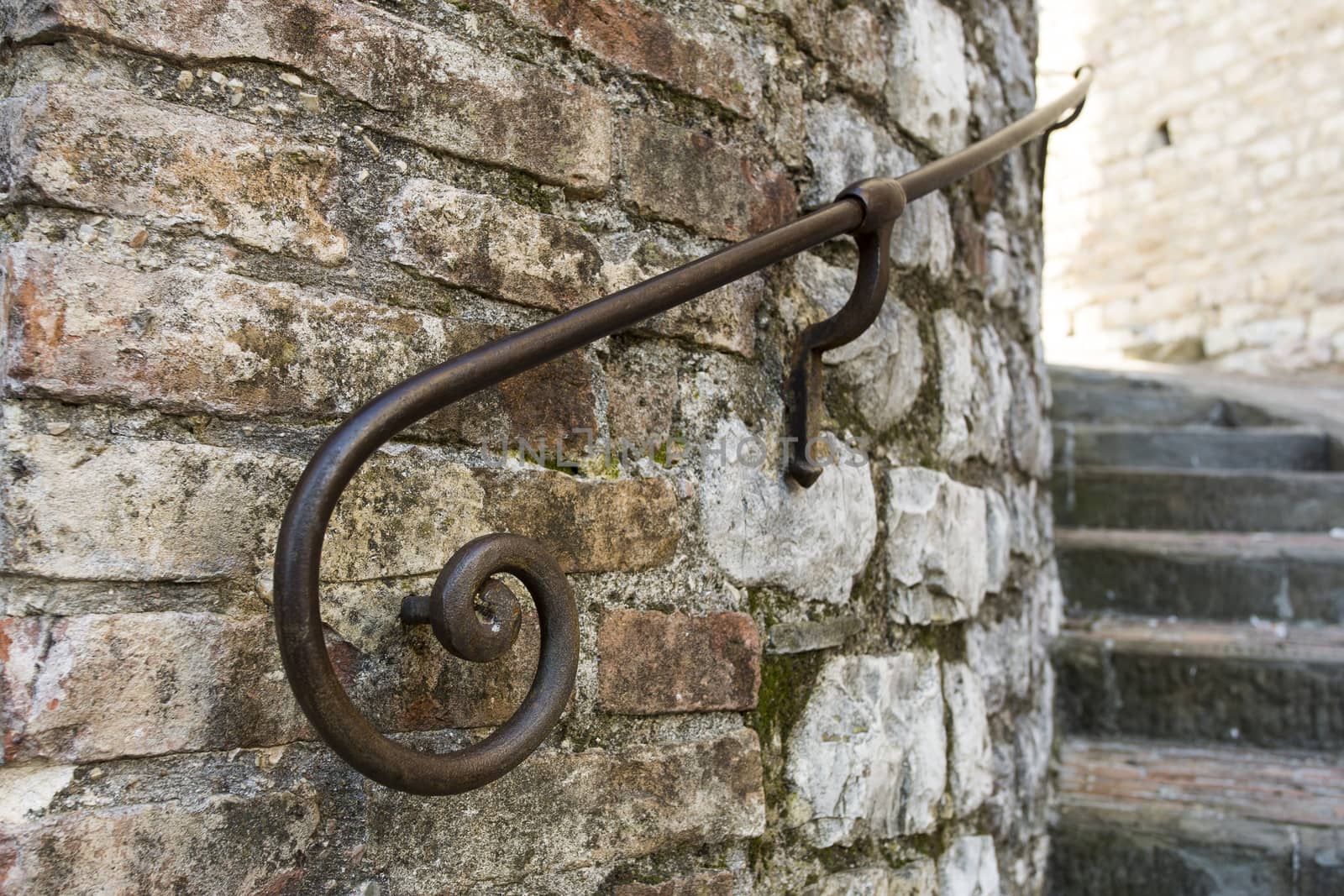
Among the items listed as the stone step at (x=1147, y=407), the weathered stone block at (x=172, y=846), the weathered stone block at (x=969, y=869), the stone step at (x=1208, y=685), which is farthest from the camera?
the stone step at (x=1147, y=407)

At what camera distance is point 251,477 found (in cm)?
82

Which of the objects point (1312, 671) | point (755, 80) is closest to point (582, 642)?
point (755, 80)

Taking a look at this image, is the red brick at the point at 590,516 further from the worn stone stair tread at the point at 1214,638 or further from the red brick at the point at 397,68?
the worn stone stair tread at the point at 1214,638

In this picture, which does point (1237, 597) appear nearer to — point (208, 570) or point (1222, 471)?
point (1222, 471)

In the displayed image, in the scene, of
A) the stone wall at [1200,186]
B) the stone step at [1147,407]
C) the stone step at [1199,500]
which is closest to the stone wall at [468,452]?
the stone step at [1199,500]

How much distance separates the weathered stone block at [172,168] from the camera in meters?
0.76

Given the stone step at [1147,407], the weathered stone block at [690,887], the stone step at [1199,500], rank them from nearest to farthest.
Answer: the weathered stone block at [690,887] < the stone step at [1199,500] < the stone step at [1147,407]

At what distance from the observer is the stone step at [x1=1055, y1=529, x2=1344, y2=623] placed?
8.07 feet

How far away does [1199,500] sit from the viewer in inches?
115

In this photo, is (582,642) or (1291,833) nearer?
(582,642)

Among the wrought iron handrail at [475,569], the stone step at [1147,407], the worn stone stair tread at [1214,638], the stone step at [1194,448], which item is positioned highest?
the stone step at [1147,407]

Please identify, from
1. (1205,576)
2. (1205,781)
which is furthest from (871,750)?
(1205,576)

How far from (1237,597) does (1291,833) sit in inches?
34.4

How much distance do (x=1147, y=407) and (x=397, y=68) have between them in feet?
11.8
